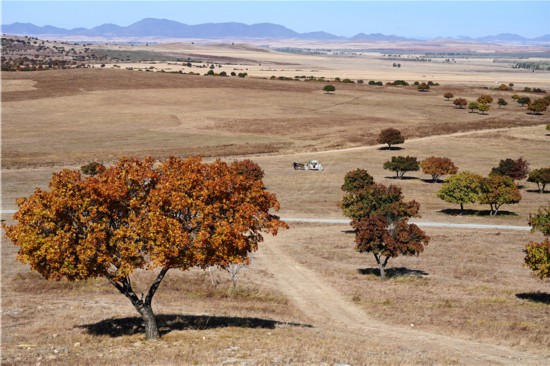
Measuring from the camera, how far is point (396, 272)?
49.2 m

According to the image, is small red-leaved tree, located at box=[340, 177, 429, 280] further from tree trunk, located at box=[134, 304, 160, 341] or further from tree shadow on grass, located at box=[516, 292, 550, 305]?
tree trunk, located at box=[134, 304, 160, 341]

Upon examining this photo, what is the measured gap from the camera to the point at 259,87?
616 ft

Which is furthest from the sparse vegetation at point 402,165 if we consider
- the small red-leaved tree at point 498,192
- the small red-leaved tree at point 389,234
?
the small red-leaved tree at point 389,234

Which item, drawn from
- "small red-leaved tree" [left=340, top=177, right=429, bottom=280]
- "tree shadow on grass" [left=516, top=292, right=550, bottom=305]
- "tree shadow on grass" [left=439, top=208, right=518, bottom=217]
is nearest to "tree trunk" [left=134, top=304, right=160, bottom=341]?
"small red-leaved tree" [left=340, top=177, right=429, bottom=280]

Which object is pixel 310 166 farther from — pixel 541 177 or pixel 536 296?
pixel 536 296

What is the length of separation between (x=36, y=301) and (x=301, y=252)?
946 inches

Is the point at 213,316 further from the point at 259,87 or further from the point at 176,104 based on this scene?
the point at 259,87

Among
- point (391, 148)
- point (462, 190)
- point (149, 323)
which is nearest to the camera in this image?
point (149, 323)

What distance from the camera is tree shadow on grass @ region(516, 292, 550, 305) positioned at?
40250mm

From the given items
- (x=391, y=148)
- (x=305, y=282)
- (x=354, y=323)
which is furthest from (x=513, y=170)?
(x=354, y=323)

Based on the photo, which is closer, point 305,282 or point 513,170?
point 305,282

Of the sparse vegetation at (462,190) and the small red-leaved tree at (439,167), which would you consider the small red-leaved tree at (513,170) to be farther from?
the sparse vegetation at (462,190)

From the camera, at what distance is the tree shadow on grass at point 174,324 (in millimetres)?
28878

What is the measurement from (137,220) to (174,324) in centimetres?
760
